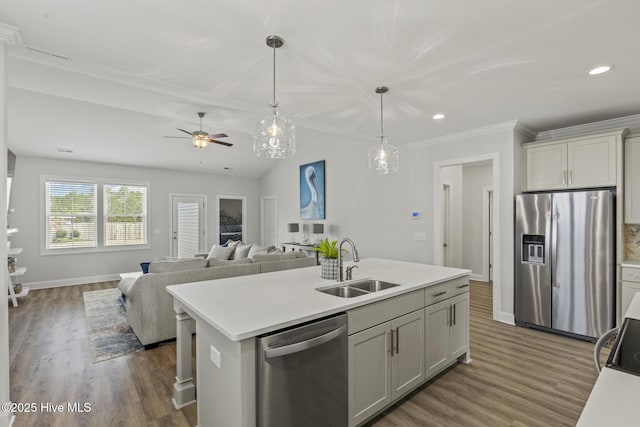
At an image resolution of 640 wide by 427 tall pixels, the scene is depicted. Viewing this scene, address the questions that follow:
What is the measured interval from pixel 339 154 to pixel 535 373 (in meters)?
4.94

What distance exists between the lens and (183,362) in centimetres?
231

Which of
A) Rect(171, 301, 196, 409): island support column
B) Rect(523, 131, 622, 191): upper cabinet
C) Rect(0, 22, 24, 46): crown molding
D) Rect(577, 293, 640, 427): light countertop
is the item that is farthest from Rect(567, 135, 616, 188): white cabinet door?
Rect(0, 22, 24, 46): crown molding

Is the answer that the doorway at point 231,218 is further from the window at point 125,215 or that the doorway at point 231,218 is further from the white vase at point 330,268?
the white vase at point 330,268

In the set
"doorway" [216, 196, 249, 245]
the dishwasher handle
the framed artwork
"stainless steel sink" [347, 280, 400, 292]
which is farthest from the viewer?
"doorway" [216, 196, 249, 245]

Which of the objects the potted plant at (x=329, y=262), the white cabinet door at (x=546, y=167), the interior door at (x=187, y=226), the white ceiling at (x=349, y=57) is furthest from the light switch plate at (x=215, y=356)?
the interior door at (x=187, y=226)

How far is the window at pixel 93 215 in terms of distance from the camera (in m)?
6.22

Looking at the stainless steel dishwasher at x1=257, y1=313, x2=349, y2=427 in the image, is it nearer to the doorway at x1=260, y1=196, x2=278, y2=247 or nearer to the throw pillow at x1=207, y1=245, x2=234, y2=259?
the throw pillow at x1=207, y1=245, x2=234, y2=259

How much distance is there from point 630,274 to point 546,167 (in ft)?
4.78

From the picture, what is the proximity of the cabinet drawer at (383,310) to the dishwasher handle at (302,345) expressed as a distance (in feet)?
0.42

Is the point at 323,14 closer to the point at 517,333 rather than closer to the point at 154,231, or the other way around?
the point at 517,333

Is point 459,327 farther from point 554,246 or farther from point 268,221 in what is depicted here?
point 268,221

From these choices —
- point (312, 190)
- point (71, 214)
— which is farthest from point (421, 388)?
point (71, 214)

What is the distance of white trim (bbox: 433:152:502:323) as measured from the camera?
410 cm

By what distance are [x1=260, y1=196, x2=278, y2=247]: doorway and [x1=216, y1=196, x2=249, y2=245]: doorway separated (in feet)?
1.65
